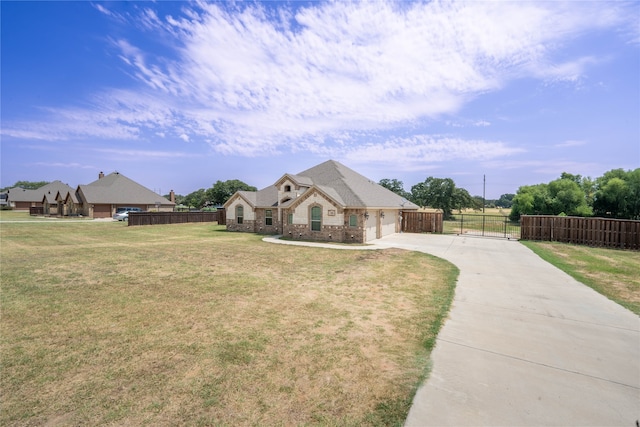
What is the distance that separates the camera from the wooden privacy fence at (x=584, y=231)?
60.5 feet

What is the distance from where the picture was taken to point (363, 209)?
805 inches

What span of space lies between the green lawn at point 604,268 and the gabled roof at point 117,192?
5314 cm

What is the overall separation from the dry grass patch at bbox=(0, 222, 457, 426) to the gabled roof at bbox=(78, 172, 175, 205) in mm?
41095

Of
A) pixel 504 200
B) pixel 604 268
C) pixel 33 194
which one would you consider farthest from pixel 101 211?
pixel 504 200

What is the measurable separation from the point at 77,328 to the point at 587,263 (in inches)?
733

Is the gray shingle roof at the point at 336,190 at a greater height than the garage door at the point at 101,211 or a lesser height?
greater

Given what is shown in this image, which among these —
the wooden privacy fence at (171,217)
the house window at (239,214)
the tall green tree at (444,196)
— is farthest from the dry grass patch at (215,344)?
the tall green tree at (444,196)

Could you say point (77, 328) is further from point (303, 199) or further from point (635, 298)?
point (303, 199)

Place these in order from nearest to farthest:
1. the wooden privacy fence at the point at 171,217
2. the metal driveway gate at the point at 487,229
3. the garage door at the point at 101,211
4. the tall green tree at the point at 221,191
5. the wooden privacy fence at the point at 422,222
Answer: the metal driveway gate at the point at 487,229 < the wooden privacy fence at the point at 422,222 < the wooden privacy fence at the point at 171,217 < the garage door at the point at 101,211 < the tall green tree at the point at 221,191

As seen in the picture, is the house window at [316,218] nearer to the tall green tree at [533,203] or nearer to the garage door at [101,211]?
the tall green tree at [533,203]

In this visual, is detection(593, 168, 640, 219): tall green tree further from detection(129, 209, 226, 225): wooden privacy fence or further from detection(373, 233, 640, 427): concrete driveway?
detection(129, 209, 226, 225): wooden privacy fence

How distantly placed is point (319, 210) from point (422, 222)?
11.1 m

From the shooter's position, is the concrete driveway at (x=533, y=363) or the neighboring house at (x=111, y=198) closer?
the concrete driveway at (x=533, y=363)

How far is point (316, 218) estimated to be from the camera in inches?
867
